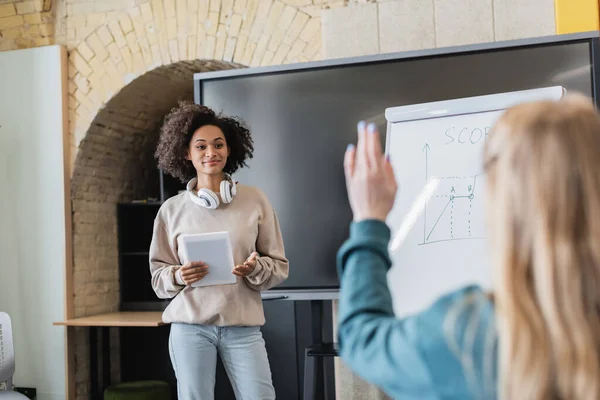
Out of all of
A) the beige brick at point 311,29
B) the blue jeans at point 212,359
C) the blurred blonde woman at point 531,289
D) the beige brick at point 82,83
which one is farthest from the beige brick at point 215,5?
the blurred blonde woman at point 531,289

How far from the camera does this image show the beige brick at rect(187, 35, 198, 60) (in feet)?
15.0

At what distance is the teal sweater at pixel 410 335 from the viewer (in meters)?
0.86

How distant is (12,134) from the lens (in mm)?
4848

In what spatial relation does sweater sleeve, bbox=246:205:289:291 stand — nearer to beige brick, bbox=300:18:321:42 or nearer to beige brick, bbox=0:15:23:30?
beige brick, bbox=300:18:321:42

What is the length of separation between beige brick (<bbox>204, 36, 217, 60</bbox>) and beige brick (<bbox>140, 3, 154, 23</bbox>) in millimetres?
430

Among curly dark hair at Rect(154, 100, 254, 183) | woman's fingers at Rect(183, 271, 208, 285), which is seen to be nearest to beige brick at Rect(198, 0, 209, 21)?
curly dark hair at Rect(154, 100, 254, 183)

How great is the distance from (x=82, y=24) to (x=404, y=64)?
2.44 m

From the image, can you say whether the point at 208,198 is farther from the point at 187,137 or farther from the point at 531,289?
the point at 531,289

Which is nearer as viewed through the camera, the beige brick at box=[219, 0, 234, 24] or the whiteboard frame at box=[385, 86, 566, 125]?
the whiteboard frame at box=[385, 86, 566, 125]

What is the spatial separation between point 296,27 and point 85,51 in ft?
4.81

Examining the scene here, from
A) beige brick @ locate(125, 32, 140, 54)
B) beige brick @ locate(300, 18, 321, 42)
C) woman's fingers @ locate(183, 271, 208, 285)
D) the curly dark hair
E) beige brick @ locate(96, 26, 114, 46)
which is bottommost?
woman's fingers @ locate(183, 271, 208, 285)

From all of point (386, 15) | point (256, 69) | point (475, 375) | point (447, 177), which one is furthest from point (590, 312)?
point (386, 15)

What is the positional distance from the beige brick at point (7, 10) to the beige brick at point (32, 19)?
10cm

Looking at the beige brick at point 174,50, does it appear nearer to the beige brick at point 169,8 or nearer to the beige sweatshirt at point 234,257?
the beige brick at point 169,8
